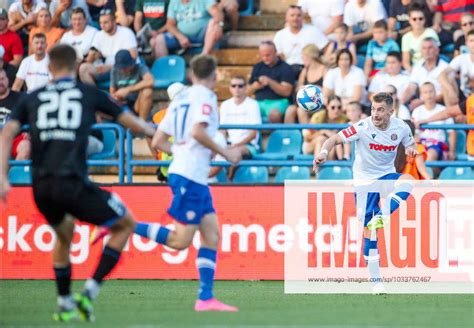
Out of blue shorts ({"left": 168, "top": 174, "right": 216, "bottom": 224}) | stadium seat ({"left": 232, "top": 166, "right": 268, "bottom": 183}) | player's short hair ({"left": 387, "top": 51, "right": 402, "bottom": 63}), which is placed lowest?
stadium seat ({"left": 232, "top": 166, "right": 268, "bottom": 183})

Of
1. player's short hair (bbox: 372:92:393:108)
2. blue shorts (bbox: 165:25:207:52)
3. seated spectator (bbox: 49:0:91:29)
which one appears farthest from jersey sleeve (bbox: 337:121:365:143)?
seated spectator (bbox: 49:0:91:29)

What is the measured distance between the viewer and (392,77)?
55.0 feet

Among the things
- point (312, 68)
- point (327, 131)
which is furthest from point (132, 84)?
point (327, 131)

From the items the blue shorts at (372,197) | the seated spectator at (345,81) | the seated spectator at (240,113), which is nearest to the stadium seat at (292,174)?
the seated spectator at (240,113)

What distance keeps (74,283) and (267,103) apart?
14.9 ft

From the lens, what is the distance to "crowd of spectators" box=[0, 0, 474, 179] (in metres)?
16.4

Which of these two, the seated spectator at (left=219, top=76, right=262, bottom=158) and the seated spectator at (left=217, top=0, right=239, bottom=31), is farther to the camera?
the seated spectator at (left=217, top=0, right=239, bottom=31)

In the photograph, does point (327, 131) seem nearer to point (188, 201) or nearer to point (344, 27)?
point (344, 27)

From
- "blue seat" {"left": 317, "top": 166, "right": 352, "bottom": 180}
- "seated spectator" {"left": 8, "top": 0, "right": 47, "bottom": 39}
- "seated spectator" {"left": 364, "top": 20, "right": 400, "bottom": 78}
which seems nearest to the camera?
"blue seat" {"left": 317, "top": 166, "right": 352, "bottom": 180}

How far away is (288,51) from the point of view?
17.8 metres

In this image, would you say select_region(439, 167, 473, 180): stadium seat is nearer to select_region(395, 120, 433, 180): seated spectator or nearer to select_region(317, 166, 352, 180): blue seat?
select_region(395, 120, 433, 180): seated spectator

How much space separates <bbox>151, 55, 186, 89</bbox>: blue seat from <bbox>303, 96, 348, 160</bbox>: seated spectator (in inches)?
100

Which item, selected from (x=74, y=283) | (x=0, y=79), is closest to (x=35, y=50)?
(x=0, y=79)

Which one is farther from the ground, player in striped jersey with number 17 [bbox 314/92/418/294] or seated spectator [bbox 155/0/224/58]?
seated spectator [bbox 155/0/224/58]
